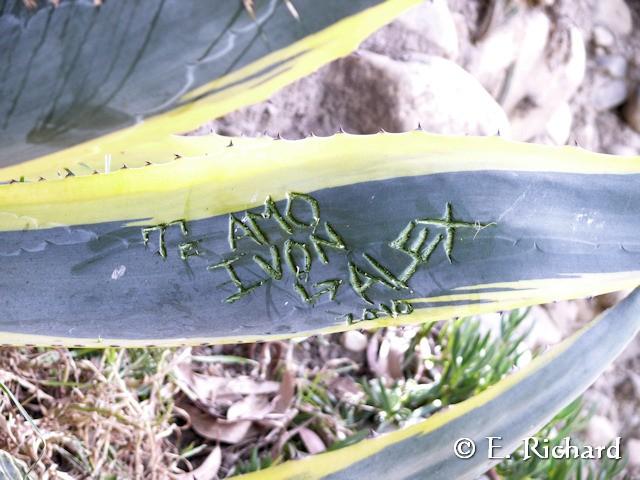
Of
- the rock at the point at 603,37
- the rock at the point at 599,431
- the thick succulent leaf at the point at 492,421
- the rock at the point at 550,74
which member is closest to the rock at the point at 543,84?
the rock at the point at 550,74

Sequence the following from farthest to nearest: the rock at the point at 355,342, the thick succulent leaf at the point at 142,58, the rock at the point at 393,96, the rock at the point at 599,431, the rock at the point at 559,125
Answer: the rock at the point at 559,125
the rock at the point at 599,431
the rock at the point at 393,96
the rock at the point at 355,342
the thick succulent leaf at the point at 142,58

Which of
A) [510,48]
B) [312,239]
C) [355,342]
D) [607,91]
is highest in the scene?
[312,239]

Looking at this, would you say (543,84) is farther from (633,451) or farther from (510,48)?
(633,451)

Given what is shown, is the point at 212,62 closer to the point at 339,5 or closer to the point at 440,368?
the point at 339,5

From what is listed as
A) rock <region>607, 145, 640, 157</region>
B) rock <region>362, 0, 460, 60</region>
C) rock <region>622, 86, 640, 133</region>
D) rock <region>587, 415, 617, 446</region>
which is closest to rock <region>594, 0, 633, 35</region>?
rock <region>622, 86, 640, 133</region>

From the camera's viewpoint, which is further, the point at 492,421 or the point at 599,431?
the point at 599,431

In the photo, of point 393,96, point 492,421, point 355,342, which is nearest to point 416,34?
point 393,96

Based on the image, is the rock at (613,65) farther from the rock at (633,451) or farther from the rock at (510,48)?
the rock at (633,451)

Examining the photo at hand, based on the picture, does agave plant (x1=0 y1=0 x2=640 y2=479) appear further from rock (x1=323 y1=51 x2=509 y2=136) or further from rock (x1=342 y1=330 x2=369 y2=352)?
rock (x1=323 y1=51 x2=509 y2=136)
